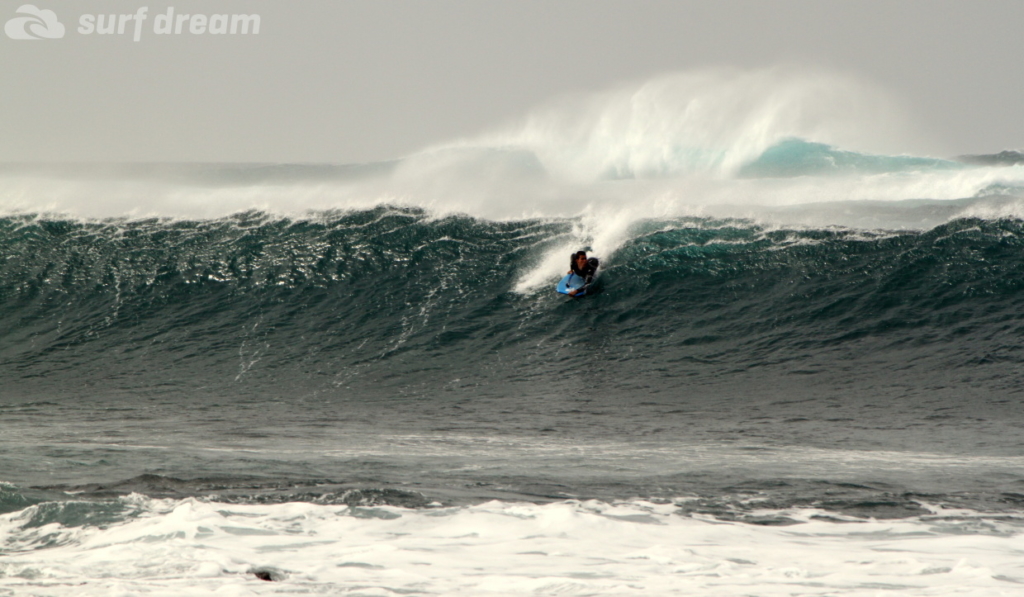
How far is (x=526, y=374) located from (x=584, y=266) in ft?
12.5

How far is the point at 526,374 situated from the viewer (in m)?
14.5

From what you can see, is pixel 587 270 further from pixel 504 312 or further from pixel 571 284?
pixel 504 312

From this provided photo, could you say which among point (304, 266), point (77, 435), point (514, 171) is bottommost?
point (77, 435)

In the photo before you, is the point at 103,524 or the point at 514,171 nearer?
the point at 103,524

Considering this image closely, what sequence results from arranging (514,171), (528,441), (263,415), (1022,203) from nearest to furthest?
(528,441)
(263,415)
(1022,203)
(514,171)

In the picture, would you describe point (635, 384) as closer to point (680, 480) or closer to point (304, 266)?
point (680, 480)

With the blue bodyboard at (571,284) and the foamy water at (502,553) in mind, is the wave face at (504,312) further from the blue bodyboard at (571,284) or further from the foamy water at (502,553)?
the foamy water at (502,553)

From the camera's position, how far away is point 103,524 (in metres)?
6.89

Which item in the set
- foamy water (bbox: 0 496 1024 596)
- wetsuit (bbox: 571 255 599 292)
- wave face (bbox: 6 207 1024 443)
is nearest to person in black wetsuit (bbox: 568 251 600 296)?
wetsuit (bbox: 571 255 599 292)

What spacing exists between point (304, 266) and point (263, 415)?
6.99 m

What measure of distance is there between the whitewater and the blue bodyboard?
30 centimetres

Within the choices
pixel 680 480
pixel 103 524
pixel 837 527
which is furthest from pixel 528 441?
pixel 103 524

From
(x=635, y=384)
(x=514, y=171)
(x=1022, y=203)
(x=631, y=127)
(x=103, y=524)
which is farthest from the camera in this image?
(x=631, y=127)

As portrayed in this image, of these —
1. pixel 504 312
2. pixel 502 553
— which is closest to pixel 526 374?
pixel 504 312
